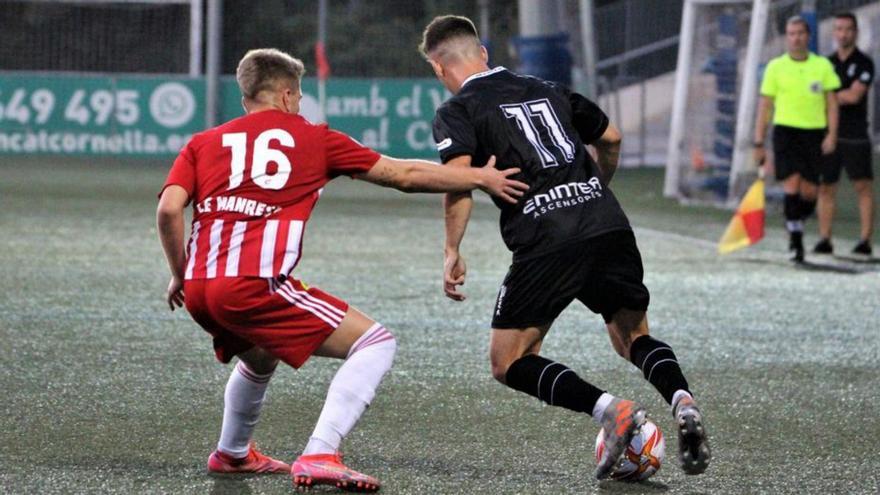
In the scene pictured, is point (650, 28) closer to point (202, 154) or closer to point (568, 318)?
point (568, 318)

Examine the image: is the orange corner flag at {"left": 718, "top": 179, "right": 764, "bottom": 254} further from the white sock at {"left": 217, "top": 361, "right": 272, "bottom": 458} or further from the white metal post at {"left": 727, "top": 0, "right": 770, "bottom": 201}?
the white sock at {"left": 217, "top": 361, "right": 272, "bottom": 458}

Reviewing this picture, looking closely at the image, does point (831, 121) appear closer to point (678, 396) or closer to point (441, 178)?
point (678, 396)

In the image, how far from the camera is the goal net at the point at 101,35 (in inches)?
1101

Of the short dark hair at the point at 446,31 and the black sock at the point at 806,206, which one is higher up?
the short dark hair at the point at 446,31

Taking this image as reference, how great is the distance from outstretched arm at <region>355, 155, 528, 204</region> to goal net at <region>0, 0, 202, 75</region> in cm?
2364

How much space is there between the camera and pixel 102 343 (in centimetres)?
774

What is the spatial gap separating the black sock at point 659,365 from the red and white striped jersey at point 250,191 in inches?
48.1

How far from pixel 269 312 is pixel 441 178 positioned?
68 centimetres

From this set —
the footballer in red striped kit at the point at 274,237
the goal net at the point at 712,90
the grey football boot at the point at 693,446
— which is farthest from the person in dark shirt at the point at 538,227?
the goal net at the point at 712,90

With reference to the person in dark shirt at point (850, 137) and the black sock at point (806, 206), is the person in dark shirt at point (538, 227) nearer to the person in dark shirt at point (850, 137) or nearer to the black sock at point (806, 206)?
the black sock at point (806, 206)

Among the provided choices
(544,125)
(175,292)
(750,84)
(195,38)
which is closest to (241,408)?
(175,292)

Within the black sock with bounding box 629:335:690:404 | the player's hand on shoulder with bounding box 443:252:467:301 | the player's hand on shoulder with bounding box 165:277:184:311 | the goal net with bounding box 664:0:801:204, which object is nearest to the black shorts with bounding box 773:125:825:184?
the goal net with bounding box 664:0:801:204

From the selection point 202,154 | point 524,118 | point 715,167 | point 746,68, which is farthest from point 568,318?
point 715,167

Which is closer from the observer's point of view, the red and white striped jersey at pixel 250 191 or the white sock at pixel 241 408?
the red and white striped jersey at pixel 250 191
